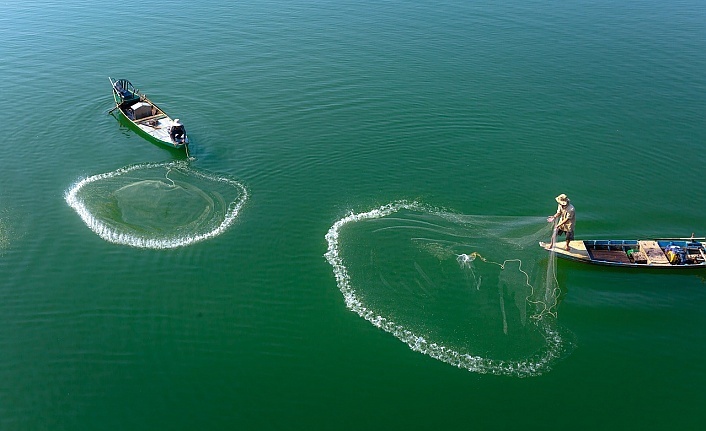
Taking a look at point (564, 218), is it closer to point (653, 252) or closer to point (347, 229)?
point (653, 252)

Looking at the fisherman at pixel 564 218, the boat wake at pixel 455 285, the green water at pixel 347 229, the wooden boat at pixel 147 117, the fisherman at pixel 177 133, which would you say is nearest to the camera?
the green water at pixel 347 229

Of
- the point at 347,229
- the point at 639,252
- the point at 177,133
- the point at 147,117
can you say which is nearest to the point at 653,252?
the point at 639,252

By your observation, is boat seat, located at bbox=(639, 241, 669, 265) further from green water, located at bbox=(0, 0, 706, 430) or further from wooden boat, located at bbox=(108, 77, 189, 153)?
wooden boat, located at bbox=(108, 77, 189, 153)

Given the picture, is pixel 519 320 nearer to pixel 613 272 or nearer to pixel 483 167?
pixel 613 272

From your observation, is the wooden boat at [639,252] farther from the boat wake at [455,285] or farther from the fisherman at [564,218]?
the boat wake at [455,285]

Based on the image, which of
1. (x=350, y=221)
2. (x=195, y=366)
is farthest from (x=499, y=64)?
(x=195, y=366)

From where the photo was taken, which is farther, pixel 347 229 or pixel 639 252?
pixel 347 229

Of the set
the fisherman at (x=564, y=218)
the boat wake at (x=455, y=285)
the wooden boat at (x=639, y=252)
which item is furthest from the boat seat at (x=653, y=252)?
the boat wake at (x=455, y=285)
